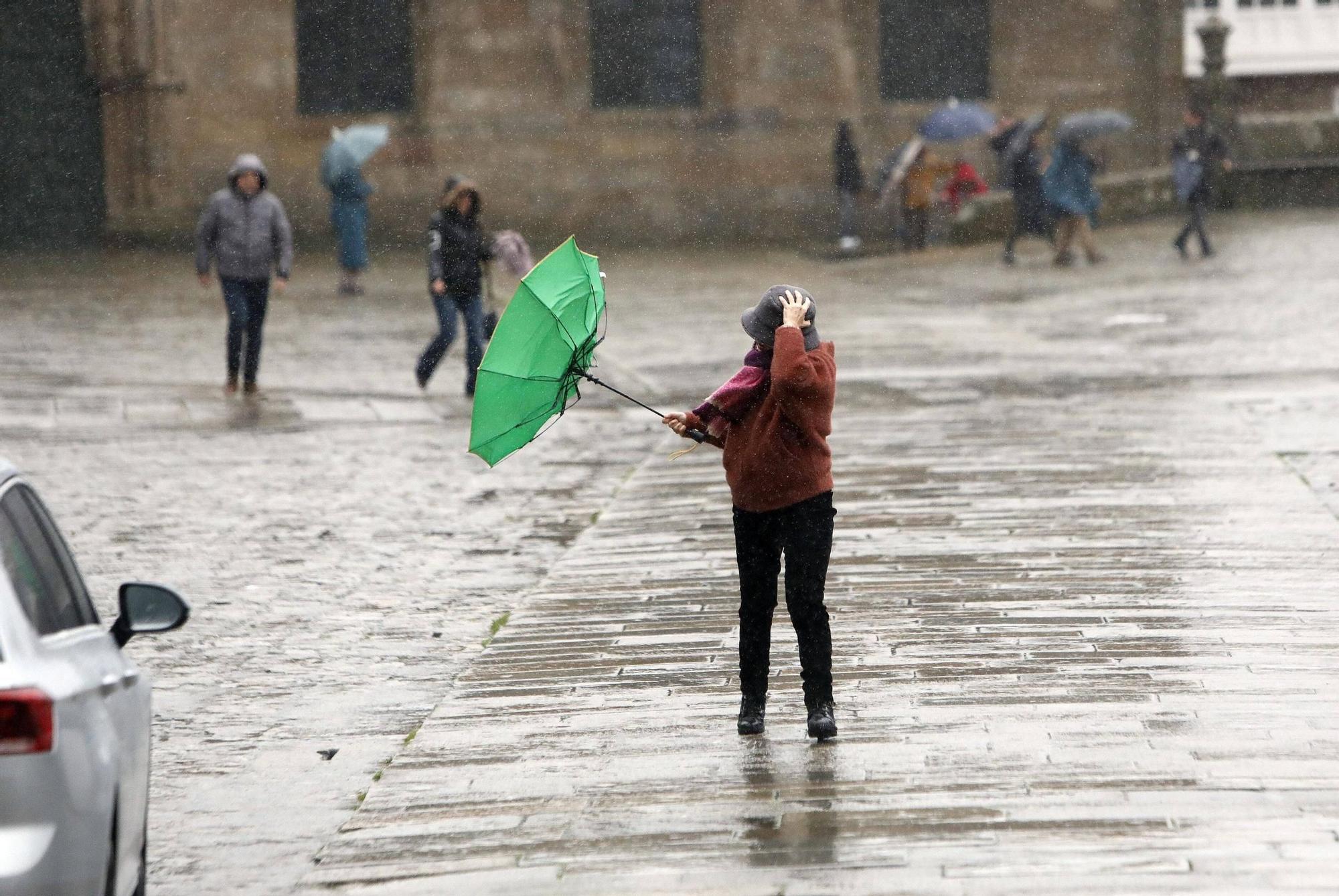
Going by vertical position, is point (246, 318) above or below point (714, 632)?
above

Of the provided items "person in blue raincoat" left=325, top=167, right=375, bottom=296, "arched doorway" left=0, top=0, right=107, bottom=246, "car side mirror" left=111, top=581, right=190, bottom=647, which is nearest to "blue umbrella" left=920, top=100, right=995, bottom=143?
"person in blue raincoat" left=325, top=167, right=375, bottom=296

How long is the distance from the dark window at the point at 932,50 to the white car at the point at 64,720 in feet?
102

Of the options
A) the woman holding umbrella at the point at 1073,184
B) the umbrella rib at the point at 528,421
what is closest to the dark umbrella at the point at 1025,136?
the woman holding umbrella at the point at 1073,184

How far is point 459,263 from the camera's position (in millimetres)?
16844

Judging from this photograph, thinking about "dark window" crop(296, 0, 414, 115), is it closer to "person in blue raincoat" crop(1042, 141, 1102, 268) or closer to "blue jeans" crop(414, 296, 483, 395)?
"person in blue raincoat" crop(1042, 141, 1102, 268)

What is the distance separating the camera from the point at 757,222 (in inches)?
1362

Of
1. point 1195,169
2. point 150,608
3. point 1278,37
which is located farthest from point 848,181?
point 150,608

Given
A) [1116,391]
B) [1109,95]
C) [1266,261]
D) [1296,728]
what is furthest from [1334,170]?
[1296,728]

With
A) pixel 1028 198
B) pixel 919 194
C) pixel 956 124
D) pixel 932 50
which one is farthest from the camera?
pixel 932 50

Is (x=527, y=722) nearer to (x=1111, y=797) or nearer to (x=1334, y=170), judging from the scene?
(x=1111, y=797)

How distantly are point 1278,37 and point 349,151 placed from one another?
27147 millimetres

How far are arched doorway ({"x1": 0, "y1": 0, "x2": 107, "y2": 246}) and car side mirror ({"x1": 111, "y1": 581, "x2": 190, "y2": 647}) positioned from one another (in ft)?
97.7

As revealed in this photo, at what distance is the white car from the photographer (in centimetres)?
410

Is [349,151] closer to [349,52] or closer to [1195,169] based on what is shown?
[349,52]
